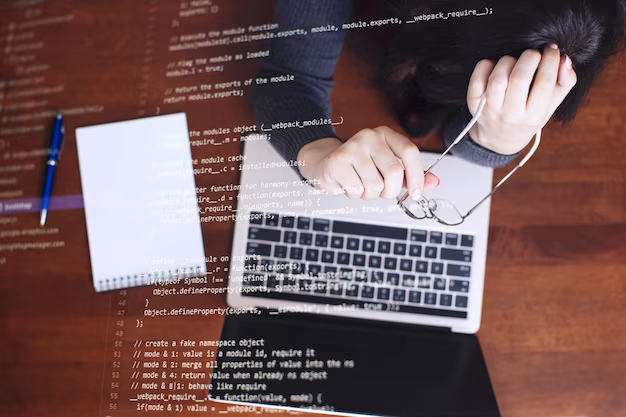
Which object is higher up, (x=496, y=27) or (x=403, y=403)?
(x=496, y=27)

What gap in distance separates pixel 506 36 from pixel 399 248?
0.21 meters

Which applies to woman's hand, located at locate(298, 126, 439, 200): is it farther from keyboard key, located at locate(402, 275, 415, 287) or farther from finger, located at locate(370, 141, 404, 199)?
keyboard key, located at locate(402, 275, 415, 287)

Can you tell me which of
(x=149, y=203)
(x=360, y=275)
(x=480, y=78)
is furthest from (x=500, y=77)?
(x=149, y=203)

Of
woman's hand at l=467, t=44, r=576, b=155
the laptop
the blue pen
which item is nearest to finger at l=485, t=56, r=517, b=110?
woman's hand at l=467, t=44, r=576, b=155

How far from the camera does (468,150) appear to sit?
423 mm

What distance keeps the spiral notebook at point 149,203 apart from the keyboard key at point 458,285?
0.26 metres

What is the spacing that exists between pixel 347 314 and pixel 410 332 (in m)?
0.07

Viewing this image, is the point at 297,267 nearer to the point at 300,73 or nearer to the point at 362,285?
the point at 362,285

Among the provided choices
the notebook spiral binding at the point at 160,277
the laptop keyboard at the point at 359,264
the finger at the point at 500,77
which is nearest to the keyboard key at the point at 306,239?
the laptop keyboard at the point at 359,264

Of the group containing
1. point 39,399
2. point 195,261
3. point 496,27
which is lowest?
point 39,399

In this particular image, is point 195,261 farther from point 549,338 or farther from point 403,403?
point 549,338

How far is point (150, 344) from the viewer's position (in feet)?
1.23

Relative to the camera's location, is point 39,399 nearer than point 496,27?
No

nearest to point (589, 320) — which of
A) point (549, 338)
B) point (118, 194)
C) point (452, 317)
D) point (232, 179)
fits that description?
point (549, 338)
